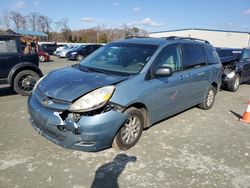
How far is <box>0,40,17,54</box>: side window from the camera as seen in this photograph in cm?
716

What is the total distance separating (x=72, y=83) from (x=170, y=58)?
6.72ft

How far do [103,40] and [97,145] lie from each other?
185 ft

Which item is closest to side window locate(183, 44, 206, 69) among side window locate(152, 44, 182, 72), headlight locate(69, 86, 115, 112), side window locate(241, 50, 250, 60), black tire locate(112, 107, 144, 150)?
side window locate(152, 44, 182, 72)

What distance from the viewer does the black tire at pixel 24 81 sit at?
24.4ft

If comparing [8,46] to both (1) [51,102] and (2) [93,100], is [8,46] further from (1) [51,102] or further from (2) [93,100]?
(2) [93,100]

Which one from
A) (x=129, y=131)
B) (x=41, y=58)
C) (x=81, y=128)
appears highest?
(x=81, y=128)

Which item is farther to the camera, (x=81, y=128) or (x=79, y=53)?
(x=79, y=53)

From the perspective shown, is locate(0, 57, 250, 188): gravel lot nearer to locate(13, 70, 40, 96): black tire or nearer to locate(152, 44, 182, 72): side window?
locate(152, 44, 182, 72): side window

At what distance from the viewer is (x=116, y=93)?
367cm

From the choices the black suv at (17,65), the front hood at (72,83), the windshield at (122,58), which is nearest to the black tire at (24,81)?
the black suv at (17,65)

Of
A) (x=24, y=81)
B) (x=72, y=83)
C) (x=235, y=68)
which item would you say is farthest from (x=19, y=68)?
(x=235, y=68)

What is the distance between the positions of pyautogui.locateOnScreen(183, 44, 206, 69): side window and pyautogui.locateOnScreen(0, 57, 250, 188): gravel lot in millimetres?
1358

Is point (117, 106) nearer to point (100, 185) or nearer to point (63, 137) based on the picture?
point (63, 137)

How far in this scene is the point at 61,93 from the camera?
3629 mm
